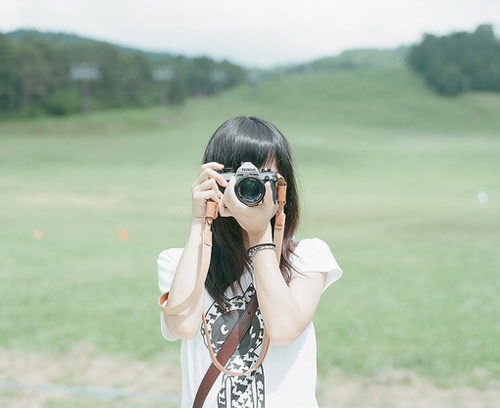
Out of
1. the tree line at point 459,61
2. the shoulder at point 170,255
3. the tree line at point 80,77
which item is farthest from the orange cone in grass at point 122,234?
the tree line at point 459,61

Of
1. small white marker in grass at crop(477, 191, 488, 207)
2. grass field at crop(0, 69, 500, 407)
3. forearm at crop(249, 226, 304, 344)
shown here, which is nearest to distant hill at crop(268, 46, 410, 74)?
grass field at crop(0, 69, 500, 407)

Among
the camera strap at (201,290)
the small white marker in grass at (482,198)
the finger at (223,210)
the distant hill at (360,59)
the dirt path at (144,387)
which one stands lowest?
the small white marker in grass at (482,198)

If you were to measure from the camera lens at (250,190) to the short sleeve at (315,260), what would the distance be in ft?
0.82

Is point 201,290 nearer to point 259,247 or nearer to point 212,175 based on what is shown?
point 259,247

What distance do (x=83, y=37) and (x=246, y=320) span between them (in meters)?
69.6

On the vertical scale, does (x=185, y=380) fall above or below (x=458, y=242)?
above

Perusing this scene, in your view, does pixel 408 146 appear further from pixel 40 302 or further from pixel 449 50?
pixel 449 50

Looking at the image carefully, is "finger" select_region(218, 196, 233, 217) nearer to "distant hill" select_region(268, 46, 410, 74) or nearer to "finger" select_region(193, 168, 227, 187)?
"finger" select_region(193, 168, 227, 187)

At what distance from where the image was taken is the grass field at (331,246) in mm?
4915

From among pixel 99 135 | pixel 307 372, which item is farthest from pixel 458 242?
pixel 99 135

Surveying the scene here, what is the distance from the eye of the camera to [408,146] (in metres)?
30.4

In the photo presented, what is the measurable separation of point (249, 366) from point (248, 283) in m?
0.22

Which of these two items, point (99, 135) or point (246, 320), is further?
point (99, 135)

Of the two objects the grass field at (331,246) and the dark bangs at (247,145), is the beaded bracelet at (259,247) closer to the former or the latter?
the dark bangs at (247,145)
